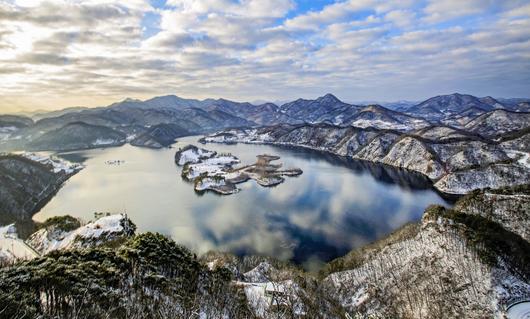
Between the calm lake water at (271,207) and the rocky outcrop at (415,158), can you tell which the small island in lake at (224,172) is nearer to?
the calm lake water at (271,207)

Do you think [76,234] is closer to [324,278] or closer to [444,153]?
[324,278]

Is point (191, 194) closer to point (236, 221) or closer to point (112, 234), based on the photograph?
point (236, 221)

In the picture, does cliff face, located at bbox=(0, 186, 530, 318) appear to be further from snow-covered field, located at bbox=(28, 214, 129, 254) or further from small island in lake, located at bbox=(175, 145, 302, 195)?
small island in lake, located at bbox=(175, 145, 302, 195)

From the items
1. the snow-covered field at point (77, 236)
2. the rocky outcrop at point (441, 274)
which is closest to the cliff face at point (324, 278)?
the rocky outcrop at point (441, 274)

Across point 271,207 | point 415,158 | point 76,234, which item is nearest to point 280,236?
point 271,207

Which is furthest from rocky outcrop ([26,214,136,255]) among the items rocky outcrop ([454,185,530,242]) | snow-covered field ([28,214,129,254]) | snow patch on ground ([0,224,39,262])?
rocky outcrop ([454,185,530,242])
